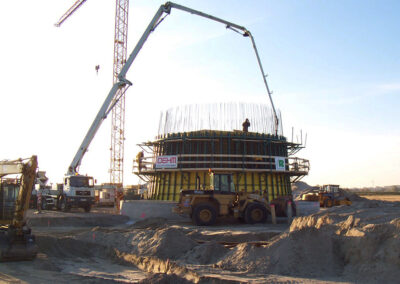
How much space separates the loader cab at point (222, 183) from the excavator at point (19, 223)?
34.6ft

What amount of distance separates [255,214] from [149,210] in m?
7.39

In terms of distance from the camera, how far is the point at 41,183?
114 ft

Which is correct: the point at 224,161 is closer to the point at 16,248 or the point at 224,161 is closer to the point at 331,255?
the point at 331,255

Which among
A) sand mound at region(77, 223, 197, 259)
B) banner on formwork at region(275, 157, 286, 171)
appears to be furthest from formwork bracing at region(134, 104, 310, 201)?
sand mound at region(77, 223, 197, 259)

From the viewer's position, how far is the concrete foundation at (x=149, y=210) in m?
23.9

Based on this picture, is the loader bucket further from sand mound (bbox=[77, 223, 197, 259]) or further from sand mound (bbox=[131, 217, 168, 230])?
sand mound (bbox=[131, 217, 168, 230])

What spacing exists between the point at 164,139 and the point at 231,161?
5242 millimetres

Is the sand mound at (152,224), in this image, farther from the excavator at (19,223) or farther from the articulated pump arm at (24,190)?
the articulated pump arm at (24,190)

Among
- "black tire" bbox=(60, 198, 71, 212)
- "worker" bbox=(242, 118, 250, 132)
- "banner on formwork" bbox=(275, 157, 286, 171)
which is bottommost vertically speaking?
"black tire" bbox=(60, 198, 71, 212)

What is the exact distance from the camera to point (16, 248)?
11.1 metres

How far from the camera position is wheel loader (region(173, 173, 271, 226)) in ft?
64.7

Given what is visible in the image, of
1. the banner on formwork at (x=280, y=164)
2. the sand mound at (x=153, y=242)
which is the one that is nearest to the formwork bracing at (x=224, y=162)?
the banner on formwork at (x=280, y=164)

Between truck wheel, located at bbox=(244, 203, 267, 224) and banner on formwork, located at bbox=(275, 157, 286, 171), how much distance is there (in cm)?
724

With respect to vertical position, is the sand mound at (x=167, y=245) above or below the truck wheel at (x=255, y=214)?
below
